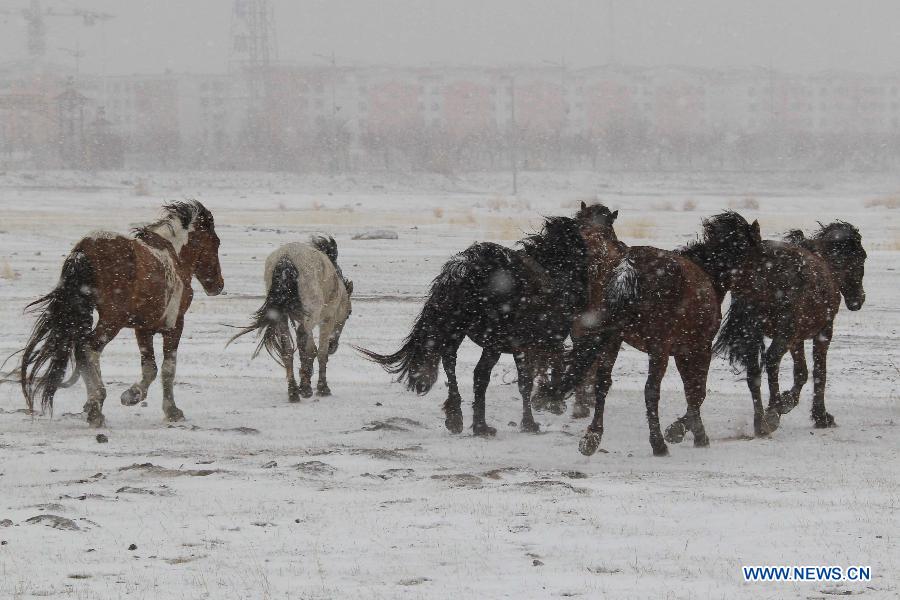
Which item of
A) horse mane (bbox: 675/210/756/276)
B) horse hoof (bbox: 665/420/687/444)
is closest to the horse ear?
horse mane (bbox: 675/210/756/276)

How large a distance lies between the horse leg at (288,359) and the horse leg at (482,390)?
2163 millimetres

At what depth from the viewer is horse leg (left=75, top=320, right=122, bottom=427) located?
8.07 meters

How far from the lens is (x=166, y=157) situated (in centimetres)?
8638

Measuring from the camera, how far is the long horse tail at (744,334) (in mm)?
8430

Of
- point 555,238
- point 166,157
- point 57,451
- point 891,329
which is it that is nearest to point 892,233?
point 891,329

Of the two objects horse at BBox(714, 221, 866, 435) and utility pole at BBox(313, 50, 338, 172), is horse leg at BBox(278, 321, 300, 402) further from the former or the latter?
utility pole at BBox(313, 50, 338, 172)

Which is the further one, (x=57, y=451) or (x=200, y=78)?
(x=200, y=78)

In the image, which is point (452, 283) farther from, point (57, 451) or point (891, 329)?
point (891, 329)

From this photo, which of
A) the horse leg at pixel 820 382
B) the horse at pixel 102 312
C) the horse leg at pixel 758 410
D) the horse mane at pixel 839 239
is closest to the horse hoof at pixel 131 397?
the horse at pixel 102 312

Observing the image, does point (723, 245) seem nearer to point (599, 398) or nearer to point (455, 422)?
point (599, 398)

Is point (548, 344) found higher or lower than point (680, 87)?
lower

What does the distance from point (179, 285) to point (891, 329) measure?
32.5ft

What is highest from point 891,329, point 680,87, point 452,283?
point 680,87

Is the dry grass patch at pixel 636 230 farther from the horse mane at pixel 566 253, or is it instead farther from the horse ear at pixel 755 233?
the horse ear at pixel 755 233
